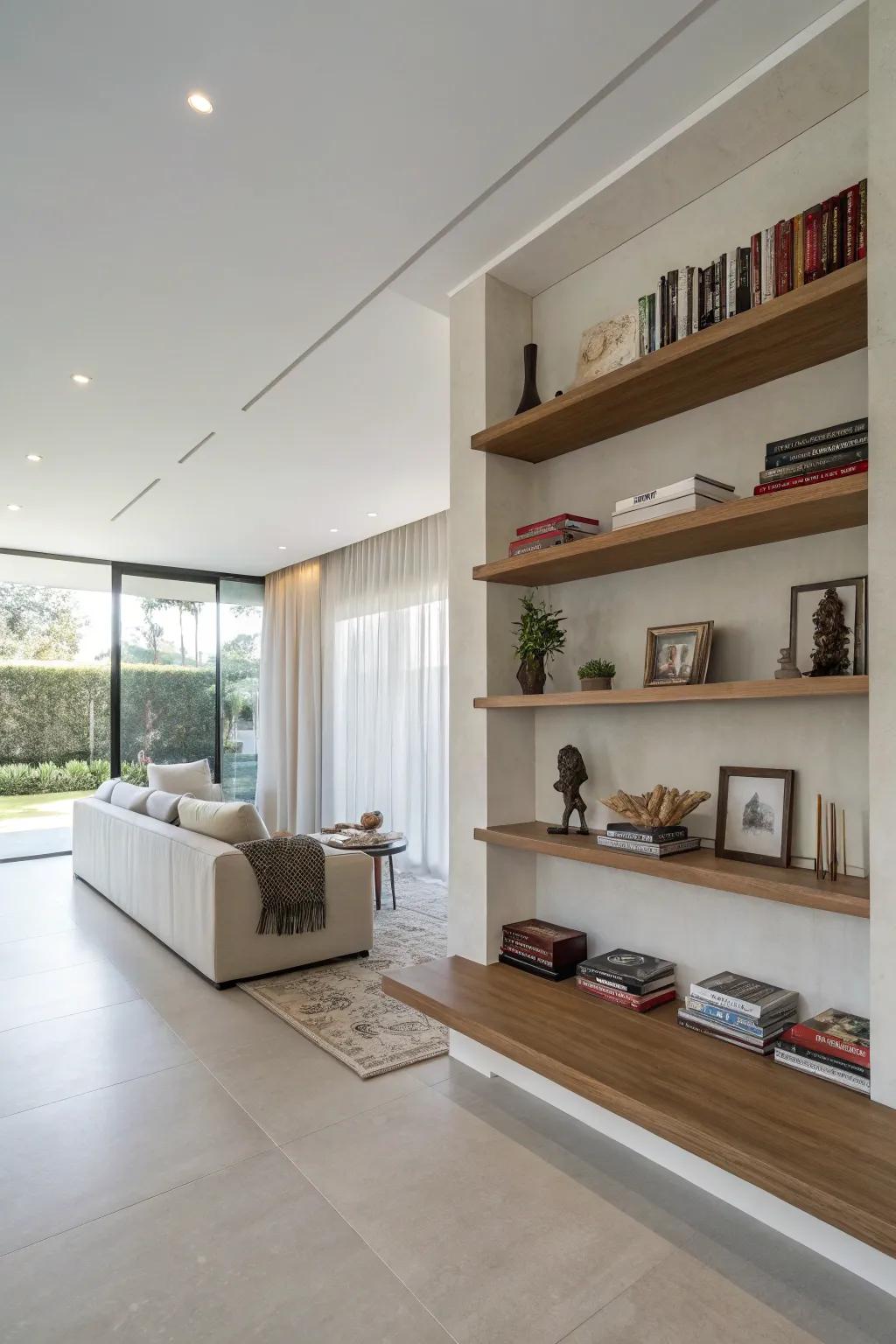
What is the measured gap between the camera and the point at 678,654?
228 centimetres

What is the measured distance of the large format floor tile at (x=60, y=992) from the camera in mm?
3246

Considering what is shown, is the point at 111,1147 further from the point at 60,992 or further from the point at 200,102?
the point at 200,102

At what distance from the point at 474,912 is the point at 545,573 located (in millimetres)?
1179

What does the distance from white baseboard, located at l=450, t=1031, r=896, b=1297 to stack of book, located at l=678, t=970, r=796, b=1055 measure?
0.95 ft

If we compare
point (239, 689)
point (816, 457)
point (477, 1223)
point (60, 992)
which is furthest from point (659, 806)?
point (239, 689)

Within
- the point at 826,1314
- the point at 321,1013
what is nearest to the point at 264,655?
the point at 321,1013

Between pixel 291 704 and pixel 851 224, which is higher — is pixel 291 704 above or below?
below

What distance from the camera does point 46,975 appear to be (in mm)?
3705

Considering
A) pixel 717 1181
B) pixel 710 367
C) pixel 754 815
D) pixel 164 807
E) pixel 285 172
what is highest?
pixel 285 172

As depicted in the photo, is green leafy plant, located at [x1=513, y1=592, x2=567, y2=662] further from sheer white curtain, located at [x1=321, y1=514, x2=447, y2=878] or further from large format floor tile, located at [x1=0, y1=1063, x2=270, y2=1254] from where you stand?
sheer white curtain, located at [x1=321, y1=514, x2=447, y2=878]

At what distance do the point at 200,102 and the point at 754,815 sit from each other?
7.57 ft

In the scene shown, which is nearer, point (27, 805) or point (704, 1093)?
point (704, 1093)

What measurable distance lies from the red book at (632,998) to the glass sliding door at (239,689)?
6.30m

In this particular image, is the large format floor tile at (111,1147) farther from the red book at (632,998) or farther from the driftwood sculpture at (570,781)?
the driftwood sculpture at (570,781)
